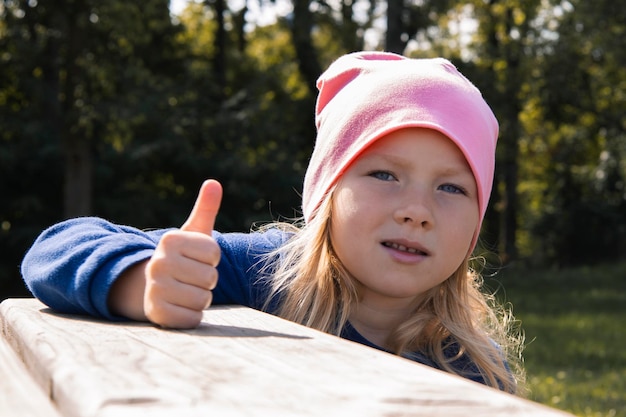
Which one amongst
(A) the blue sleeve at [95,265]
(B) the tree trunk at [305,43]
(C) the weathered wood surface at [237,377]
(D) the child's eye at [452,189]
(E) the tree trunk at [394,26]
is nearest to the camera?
(C) the weathered wood surface at [237,377]

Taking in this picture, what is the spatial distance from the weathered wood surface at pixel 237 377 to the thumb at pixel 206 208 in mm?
254

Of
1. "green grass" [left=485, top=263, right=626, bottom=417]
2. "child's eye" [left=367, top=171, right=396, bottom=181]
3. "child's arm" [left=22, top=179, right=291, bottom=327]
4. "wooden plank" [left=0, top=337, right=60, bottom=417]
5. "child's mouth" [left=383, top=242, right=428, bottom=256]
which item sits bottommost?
"green grass" [left=485, top=263, right=626, bottom=417]

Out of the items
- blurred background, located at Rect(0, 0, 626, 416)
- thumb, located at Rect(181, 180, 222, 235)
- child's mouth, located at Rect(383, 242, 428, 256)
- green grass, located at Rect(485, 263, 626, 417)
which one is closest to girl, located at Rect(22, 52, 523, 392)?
child's mouth, located at Rect(383, 242, 428, 256)

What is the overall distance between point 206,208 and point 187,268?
0.12m

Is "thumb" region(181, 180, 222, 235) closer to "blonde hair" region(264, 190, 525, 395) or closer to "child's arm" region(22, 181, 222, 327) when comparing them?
"child's arm" region(22, 181, 222, 327)

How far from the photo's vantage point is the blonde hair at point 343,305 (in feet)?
7.44

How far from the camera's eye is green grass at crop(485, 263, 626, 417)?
698 centimetres

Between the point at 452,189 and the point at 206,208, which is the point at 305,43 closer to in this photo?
the point at 452,189

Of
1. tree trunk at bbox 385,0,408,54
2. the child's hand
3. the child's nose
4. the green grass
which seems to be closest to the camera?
the child's hand

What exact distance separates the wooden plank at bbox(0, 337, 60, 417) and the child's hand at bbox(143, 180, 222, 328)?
38 cm

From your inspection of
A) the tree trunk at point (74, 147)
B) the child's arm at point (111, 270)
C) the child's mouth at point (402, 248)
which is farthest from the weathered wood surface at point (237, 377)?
the tree trunk at point (74, 147)

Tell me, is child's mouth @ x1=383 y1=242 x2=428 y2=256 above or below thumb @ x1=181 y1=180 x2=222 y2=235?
below

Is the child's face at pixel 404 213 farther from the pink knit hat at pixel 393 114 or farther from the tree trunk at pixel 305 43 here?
the tree trunk at pixel 305 43

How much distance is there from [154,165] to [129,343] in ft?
50.0
